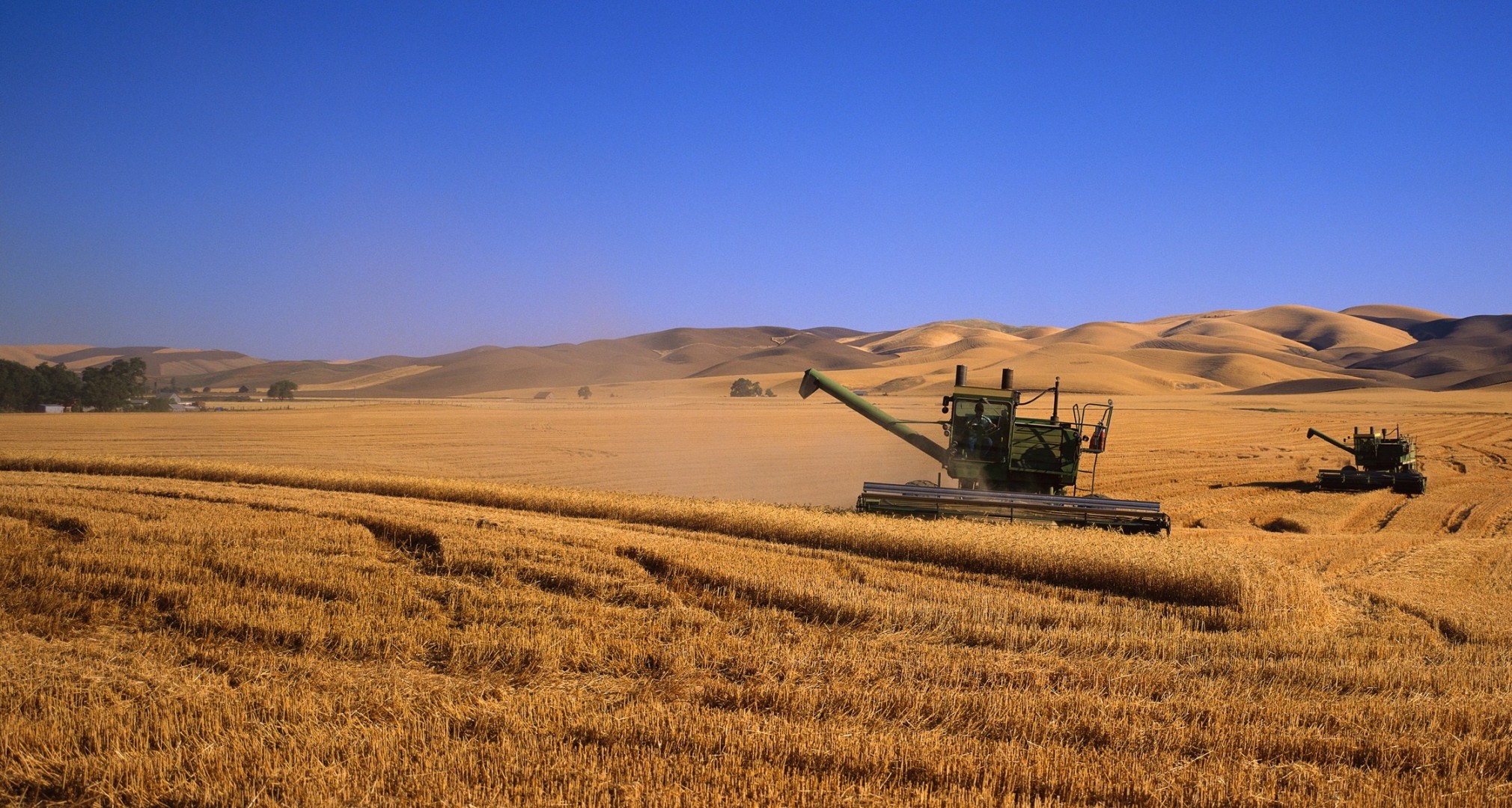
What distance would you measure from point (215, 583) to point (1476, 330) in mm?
233686

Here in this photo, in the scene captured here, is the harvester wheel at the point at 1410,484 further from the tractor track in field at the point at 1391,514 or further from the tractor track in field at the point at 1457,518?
the tractor track in field at the point at 1457,518

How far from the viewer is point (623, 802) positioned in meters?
4.83

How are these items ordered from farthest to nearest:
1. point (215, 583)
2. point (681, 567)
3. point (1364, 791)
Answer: point (681, 567) → point (215, 583) → point (1364, 791)

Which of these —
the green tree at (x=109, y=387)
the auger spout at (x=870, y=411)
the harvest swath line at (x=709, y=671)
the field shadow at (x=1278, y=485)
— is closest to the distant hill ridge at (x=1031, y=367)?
the green tree at (x=109, y=387)

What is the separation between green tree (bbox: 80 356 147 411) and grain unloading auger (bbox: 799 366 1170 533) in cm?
5909

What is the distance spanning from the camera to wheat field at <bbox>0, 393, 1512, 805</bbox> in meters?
5.22

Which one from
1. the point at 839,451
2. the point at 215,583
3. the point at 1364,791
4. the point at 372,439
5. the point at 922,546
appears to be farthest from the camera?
the point at 372,439

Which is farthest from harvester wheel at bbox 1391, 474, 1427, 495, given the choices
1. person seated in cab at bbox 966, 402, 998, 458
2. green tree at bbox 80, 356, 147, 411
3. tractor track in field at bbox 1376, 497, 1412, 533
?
green tree at bbox 80, 356, 147, 411

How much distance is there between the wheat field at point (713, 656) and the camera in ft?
17.1

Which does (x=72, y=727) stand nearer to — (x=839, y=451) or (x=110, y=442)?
(x=839, y=451)

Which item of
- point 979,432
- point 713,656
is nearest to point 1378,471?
point 979,432

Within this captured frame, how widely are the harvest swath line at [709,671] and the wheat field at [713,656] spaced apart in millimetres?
34

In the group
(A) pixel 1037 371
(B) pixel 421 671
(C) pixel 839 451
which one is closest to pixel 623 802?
(B) pixel 421 671

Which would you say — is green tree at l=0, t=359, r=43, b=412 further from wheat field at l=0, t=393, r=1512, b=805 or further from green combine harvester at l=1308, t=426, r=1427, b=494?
green combine harvester at l=1308, t=426, r=1427, b=494
